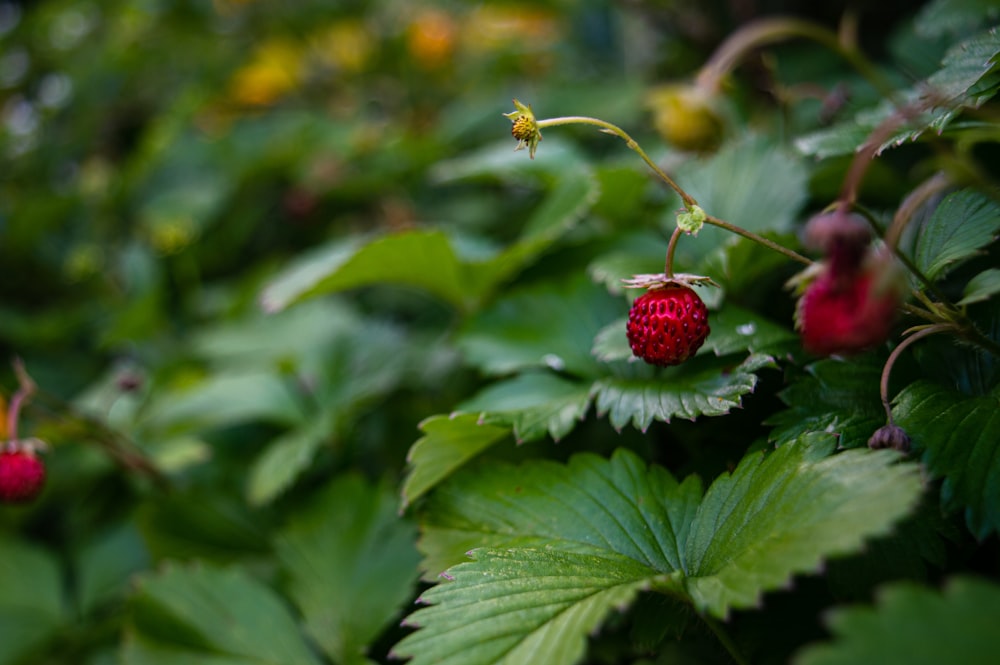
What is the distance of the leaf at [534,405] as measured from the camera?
0.69 meters

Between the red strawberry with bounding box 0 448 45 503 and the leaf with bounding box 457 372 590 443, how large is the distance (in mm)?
552

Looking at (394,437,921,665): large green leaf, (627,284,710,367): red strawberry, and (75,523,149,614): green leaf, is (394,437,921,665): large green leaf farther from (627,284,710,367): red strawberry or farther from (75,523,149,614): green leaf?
(75,523,149,614): green leaf

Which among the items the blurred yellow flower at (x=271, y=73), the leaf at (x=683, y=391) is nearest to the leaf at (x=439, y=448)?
the leaf at (x=683, y=391)

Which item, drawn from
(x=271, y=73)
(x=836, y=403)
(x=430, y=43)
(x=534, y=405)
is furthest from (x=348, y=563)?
(x=271, y=73)

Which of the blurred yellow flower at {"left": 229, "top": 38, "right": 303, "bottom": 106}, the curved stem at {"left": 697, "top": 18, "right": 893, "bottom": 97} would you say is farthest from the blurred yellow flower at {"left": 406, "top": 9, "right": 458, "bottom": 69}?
the curved stem at {"left": 697, "top": 18, "right": 893, "bottom": 97}

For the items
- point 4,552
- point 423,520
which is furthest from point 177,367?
point 423,520

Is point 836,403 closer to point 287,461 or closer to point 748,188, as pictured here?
point 748,188

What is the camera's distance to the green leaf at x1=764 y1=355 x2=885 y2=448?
0.60 metres

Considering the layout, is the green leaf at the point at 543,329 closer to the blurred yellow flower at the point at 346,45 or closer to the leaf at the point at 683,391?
the leaf at the point at 683,391

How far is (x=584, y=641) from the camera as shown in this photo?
19.6 inches

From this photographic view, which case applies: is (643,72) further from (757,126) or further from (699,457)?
(699,457)

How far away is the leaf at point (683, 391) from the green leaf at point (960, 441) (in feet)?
0.38

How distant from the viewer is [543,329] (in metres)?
0.89

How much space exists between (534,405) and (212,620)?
0.46 meters
